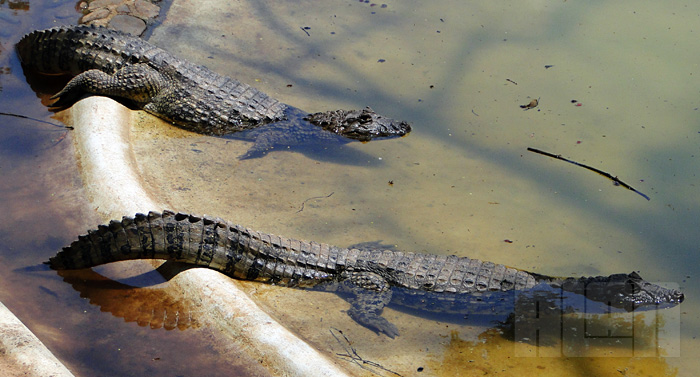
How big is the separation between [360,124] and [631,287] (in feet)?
9.64

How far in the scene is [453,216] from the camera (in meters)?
5.00

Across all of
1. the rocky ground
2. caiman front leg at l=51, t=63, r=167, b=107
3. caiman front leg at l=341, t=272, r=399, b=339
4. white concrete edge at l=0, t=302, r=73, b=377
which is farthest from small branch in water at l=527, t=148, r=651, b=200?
the rocky ground

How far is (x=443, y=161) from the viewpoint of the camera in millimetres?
5578

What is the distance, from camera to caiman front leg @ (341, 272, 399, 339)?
4.07 m

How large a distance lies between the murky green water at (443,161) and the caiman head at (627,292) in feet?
0.52

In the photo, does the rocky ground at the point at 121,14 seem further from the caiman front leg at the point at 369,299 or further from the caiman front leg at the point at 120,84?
the caiman front leg at the point at 369,299

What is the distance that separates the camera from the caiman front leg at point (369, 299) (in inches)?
160

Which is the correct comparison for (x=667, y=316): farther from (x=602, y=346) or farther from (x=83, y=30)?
(x=83, y=30)

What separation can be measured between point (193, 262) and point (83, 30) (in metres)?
3.68

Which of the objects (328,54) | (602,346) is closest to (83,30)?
(328,54)

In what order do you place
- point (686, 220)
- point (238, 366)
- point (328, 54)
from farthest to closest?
point (328, 54) < point (686, 220) < point (238, 366)

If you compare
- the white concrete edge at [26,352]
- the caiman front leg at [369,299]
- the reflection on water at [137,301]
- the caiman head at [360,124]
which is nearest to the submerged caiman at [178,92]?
the caiman head at [360,124]

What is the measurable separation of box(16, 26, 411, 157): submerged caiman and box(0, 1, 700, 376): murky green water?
0.27 metres

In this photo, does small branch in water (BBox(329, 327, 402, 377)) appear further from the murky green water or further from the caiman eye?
the caiman eye
